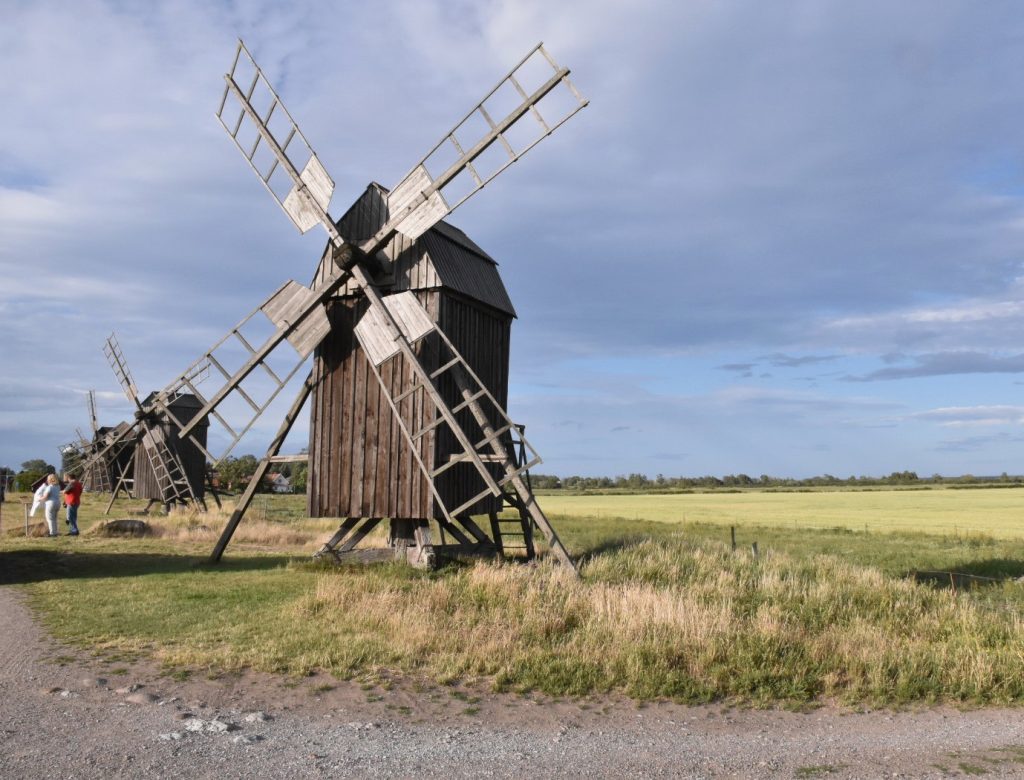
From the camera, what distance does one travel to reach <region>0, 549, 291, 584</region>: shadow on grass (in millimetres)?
16344

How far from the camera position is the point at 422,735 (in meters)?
6.85

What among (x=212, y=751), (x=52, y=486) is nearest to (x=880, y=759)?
(x=212, y=751)

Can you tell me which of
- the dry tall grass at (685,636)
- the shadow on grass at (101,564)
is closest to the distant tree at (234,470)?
the shadow on grass at (101,564)

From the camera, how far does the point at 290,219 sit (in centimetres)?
1831

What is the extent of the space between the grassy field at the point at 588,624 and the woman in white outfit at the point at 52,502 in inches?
264

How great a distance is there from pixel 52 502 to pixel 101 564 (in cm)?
765

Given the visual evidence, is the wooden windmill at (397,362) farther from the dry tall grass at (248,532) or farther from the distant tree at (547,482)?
the distant tree at (547,482)

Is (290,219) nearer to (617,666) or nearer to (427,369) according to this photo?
(427,369)

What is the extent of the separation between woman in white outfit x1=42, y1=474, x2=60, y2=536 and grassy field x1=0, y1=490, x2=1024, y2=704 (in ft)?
22.0

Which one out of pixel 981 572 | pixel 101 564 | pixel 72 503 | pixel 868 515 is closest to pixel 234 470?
pixel 72 503

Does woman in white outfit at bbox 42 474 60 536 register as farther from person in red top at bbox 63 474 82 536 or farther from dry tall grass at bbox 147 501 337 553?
dry tall grass at bbox 147 501 337 553

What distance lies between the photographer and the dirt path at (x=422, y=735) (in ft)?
20.0

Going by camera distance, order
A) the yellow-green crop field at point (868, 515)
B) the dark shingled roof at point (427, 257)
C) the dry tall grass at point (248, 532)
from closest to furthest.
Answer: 1. the dark shingled roof at point (427, 257)
2. the dry tall grass at point (248, 532)
3. the yellow-green crop field at point (868, 515)

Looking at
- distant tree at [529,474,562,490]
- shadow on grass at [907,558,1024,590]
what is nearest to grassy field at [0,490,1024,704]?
shadow on grass at [907,558,1024,590]
